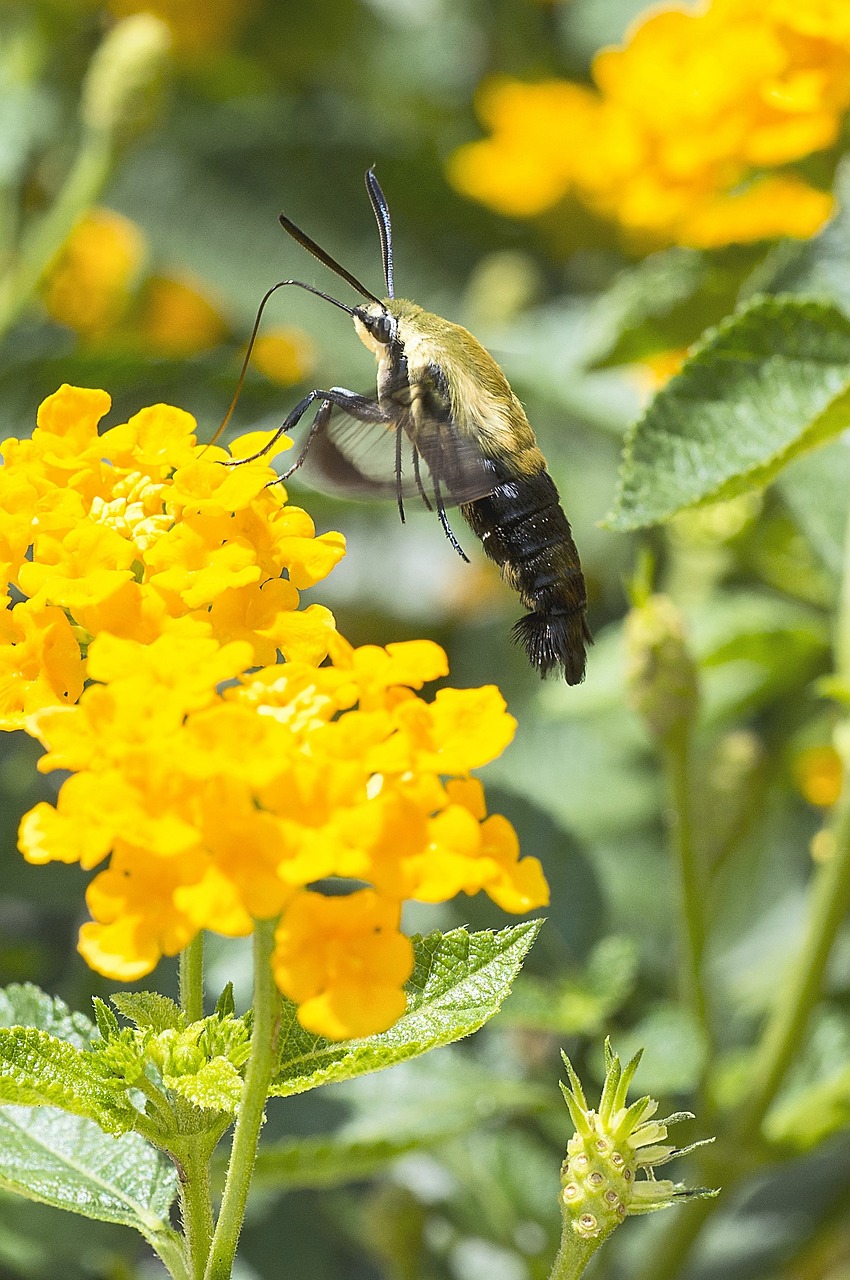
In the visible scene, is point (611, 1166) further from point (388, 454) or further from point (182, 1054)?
point (388, 454)

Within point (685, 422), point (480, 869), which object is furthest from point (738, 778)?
point (480, 869)

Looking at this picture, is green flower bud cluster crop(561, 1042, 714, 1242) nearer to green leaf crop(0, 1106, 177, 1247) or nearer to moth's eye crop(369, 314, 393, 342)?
green leaf crop(0, 1106, 177, 1247)

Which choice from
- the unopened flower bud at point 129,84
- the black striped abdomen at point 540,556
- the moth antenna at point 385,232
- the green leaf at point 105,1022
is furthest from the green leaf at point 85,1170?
the unopened flower bud at point 129,84

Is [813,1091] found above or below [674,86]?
below

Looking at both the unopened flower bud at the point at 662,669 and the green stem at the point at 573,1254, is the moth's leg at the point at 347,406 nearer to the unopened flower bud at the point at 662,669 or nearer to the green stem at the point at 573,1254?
the unopened flower bud at the point at 662,669

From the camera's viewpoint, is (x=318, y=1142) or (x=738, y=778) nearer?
(x=318, y=1142)

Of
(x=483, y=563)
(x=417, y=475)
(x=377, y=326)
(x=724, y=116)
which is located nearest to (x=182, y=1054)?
(x=417, y=475)

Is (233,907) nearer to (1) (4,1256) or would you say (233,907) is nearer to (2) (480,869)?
(2) (480,869)
